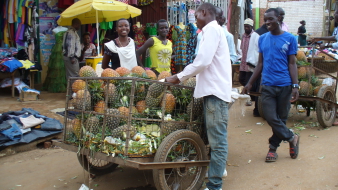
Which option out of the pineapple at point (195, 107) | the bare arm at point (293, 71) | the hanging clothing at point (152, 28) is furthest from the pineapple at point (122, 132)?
the hanging clothing at point (152, 28)

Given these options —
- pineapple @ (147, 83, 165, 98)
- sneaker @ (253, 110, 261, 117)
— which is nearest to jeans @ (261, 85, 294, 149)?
pineapple @ (147, 83, 165, 98)

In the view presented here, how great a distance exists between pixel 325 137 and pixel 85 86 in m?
4.19

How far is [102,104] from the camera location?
11.5 feet

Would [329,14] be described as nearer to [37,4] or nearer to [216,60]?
[37,4]

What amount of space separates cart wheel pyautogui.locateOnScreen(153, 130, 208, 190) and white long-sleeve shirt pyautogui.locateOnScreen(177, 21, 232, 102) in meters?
0.47

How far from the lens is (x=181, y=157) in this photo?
3475 millimetres

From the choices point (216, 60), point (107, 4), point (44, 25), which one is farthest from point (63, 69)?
point (216, 60)

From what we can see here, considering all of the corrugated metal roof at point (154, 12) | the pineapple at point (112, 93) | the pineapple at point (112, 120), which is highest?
the corrugated metal roof at point (154, 12)

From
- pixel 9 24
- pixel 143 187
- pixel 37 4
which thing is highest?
pixel 37 4

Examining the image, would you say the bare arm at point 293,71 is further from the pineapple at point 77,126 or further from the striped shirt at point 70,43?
the striped shirt at point 70,43

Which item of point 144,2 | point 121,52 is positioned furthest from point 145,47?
point 144,2

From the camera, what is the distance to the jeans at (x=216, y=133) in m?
3.39

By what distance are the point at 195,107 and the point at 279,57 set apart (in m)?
1.51

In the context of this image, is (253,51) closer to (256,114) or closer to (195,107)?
(256,114)
